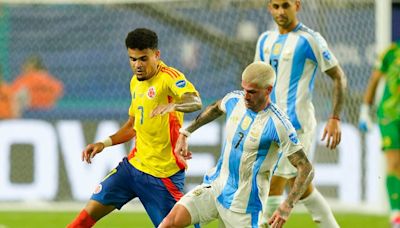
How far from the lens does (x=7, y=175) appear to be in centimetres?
1481

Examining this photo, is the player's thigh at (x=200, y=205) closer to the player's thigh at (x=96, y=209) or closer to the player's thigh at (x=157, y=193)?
the player's thigh at (x=157, y=193)

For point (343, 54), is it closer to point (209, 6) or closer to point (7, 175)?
point (209, 6)

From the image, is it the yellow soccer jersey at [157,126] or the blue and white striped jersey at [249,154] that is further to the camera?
the yellow soccer jersey at [157,126]

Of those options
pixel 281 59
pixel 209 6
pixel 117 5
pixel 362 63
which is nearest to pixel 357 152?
pixel 362 63

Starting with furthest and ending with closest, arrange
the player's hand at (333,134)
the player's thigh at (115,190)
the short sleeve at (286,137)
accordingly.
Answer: the player's hand at (333,134), the player's thigh at (115,190), the short sleeve at (286,137)

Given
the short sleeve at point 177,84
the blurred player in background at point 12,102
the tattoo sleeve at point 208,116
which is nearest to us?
the tattoo sleeve at point 208,116

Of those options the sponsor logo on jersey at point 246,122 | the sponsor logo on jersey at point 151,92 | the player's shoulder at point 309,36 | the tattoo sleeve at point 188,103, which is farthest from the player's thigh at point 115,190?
the player's shoulder at point 309,36

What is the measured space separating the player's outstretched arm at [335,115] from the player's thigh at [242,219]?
1660mm

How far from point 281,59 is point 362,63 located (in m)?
5.63

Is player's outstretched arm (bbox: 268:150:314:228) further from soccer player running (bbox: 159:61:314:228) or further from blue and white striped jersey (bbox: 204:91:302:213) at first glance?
blue and white striped jersey (bbox: 204:91:302:213)

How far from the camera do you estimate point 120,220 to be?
13.2 meters

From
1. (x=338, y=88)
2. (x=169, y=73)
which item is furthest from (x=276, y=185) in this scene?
(x=169, y=73)

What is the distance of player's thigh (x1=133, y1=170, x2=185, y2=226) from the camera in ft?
27.6

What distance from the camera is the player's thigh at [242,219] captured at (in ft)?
24.5
